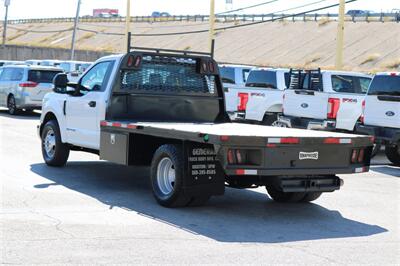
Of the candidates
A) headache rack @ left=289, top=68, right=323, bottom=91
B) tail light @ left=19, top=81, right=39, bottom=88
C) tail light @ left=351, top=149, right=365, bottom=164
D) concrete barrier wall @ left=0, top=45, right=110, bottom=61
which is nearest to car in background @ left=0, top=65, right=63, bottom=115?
tail light @ left=19, top=81, right=39, bottom=88

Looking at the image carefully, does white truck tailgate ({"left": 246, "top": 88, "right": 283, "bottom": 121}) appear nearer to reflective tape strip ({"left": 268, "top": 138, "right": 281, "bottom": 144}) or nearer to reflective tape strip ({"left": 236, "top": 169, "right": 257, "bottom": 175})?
reflective tape strip ({"left": 268, "top": 138, "right": 281, "bottom": 144})

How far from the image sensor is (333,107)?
18203 mm

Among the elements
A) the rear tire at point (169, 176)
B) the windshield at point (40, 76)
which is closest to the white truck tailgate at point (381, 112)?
the rear tire at point (169, 176)

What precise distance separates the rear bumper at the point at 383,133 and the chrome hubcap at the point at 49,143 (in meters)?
6.66

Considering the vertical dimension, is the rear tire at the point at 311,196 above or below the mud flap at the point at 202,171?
below

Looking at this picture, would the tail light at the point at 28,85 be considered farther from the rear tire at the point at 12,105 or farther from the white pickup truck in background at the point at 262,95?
the white pickup truck in background at the point at 262,95

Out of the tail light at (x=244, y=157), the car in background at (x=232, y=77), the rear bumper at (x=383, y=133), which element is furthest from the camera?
the car in background at (x=232, y=77)

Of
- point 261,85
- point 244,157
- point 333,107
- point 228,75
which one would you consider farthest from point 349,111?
point 244,157

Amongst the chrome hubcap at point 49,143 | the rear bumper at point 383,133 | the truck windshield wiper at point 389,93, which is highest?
the truck windshield wiper at point 389,93

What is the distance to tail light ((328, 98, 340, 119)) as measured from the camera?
1817 cm

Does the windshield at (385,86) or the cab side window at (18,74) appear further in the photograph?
the cab side window at (18,74)

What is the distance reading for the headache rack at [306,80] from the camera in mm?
18828

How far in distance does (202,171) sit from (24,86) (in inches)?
707

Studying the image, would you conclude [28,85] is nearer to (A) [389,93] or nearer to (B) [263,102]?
(B) [263,102]
